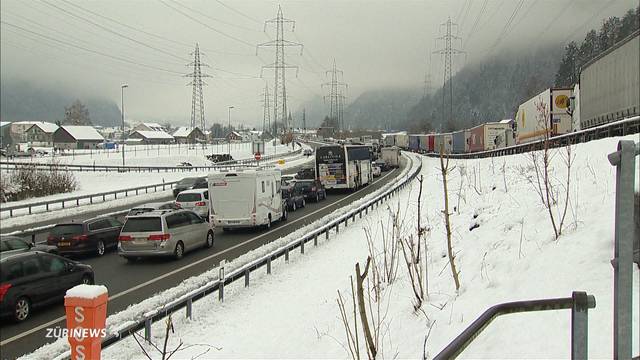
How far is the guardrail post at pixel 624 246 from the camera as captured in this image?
122 inches

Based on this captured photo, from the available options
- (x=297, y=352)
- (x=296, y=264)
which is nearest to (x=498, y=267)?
(x=297, y=352)

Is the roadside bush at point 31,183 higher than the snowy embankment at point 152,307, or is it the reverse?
the roadside bush at point 31,183

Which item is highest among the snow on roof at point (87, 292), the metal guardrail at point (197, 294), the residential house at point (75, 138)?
the residential house at point (75, 138)

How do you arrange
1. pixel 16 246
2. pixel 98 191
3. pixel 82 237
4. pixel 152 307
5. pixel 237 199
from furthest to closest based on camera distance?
pixel 98 191 → pixel 237 199 → pixel 82 237 → pixel 16 246 → pixel 152 307

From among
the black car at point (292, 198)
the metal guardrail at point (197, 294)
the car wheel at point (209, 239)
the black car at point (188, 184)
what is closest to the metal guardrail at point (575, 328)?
the metal guardrail at point (197, 294)

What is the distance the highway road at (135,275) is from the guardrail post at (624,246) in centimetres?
986

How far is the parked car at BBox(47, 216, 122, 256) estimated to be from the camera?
1914 centimetres

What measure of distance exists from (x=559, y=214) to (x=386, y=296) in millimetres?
3618

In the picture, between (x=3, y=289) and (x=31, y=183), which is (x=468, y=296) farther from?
(x=31, y=183)

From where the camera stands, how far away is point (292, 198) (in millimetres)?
32375

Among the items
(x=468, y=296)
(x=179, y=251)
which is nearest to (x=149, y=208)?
(x=179, y=251)

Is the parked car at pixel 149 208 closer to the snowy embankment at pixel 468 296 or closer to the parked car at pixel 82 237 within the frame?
the parked car at pixel 82 237

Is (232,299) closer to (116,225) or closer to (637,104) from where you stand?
(116,225)

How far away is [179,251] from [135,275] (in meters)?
2.42
